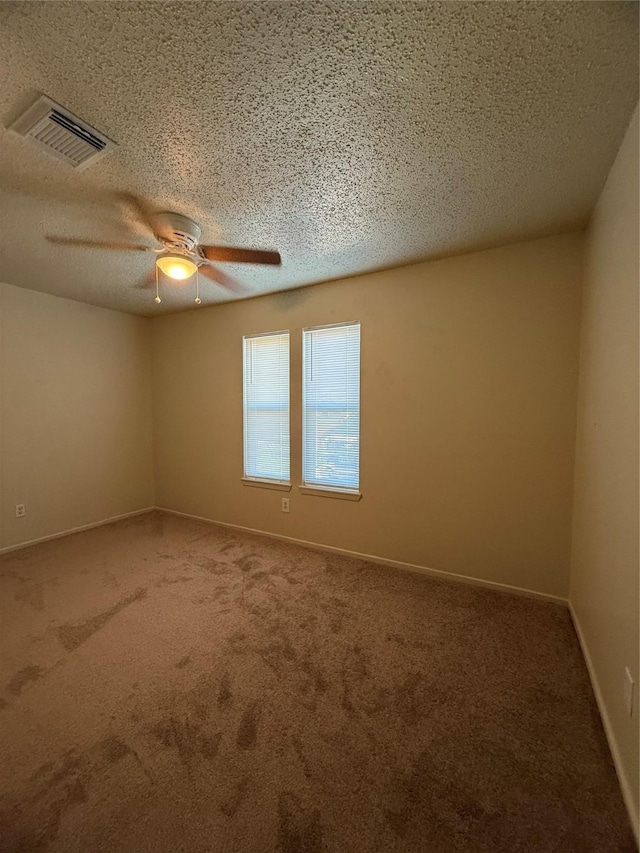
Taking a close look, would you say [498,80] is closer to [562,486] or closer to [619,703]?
[562,486]

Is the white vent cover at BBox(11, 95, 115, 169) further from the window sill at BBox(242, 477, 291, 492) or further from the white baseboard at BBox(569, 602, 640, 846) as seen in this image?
the white baseboard at BBox(569, 602, 640, 846)

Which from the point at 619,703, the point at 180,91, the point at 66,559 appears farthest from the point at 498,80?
the point at 66,559

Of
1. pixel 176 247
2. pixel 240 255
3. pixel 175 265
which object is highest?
pixel 240 255

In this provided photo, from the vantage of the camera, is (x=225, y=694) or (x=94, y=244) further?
(x=94, y=244)

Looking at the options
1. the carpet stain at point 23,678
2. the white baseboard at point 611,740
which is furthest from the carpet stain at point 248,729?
the white baseboard at point 611,740

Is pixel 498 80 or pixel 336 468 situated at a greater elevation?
pixel 498 80

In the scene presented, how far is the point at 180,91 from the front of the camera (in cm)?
116

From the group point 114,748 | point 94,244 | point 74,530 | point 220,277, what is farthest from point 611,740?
point 74,530

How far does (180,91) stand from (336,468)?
8.40ft

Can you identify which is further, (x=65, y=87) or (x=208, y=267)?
(x=208, y=267)

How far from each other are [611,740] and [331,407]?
2.50 m

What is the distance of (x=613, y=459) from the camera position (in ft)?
4.54

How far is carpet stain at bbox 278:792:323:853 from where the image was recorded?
99 cm

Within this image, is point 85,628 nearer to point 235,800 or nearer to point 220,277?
point 235,800
